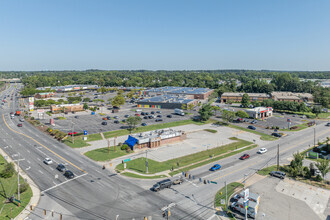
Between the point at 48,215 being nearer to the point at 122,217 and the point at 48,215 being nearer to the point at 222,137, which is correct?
the point at 122,217

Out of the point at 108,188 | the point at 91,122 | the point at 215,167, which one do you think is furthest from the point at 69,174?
the point at 91,122

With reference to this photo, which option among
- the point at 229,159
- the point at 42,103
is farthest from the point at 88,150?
the point at 42,103

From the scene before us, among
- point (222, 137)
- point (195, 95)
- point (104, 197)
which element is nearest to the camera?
point (104, 197)

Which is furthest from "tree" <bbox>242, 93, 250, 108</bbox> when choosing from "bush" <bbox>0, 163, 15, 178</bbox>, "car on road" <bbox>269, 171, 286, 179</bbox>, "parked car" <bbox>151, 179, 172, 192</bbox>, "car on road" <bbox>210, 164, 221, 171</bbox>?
"bush" <bbox>0, 163, 15, 178</bbox>

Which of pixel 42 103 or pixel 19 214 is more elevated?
pixel 42 103

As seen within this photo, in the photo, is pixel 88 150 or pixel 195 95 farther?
pixel 195 95

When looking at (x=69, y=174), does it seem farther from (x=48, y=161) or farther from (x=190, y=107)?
(x=190, y=107)

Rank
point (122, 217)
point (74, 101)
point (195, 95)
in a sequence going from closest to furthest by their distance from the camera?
point (122, 217), point (74, 101), point (195, 95)
